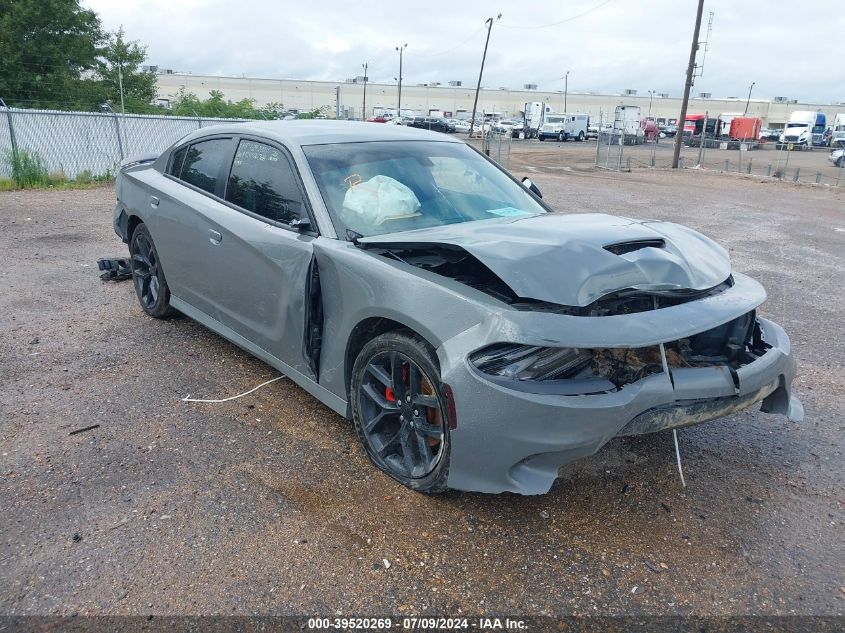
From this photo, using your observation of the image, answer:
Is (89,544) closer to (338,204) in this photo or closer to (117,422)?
(117,422)

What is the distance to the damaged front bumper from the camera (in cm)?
248

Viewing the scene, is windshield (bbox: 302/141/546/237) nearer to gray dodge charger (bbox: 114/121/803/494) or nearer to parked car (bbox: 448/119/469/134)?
gray dodge charger (bbox: 114/121/803/494)

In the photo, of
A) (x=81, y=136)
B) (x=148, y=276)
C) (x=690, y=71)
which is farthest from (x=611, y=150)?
(x=148, y=276)

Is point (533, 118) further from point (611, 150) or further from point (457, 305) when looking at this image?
point (457, 305)

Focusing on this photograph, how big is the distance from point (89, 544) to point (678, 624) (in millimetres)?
2306

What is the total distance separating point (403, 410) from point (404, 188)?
1.36 meters

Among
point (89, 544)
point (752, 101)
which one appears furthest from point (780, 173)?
point (752, 101)

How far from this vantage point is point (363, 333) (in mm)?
3160

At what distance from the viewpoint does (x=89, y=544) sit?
8.66 feet

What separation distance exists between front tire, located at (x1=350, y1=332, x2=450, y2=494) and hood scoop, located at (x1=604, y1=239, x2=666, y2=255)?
100cm

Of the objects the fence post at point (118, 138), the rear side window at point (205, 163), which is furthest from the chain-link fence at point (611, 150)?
the rear side window at point (205, 163)

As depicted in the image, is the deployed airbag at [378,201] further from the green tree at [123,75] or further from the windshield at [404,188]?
the green tree at [123,75]

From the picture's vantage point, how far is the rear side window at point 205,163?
4289mm

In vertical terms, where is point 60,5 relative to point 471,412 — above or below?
above
